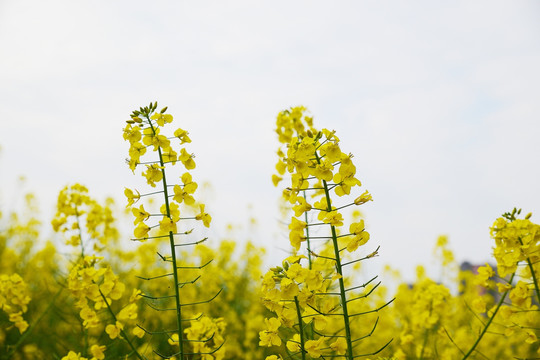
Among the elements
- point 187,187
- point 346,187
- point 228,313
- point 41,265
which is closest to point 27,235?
point 41,265

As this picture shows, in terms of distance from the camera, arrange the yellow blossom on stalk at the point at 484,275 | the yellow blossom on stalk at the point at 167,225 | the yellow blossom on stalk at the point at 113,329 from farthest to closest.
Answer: the yellow blossom on stalk at the point at 484,275 → the yellow blossom on stalk at the point at 113,329 → the yellow blossom on stalk at the point at 167,225

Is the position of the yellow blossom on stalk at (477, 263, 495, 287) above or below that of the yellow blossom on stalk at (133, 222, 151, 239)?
below

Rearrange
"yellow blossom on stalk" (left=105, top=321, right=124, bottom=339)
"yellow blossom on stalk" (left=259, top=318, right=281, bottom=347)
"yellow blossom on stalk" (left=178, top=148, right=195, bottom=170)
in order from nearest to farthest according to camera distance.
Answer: "yellow blossom on stalk" (left=259, top=318, right=281, bottom=347)
"yellow blossom on stalk" (left=178, top=148, right=195, bottom=170)
"yellow blossom on stalk" (left=105, top=321, right=124, bottom=339)

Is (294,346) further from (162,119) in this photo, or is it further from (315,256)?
(162,119)

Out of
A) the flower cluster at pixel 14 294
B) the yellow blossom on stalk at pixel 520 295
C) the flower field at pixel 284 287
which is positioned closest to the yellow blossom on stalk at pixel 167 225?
the flower field at pixel 284 287

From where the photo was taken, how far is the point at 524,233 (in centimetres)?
299

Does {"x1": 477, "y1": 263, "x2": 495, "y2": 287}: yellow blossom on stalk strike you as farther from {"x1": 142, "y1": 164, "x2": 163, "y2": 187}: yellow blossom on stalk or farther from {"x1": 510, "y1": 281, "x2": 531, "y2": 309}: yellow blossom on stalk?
{"x1": 142, "y1": 164, "x2": 163, "y2": 187}: yellow blossom on stalk

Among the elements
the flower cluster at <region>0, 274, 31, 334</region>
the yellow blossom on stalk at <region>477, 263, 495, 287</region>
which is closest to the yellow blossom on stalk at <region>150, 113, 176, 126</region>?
the flower cluster at <region>0, 274, 31, 334</region>

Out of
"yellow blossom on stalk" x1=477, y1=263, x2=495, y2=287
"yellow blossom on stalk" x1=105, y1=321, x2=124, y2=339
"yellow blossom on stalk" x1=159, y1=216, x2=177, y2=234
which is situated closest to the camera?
"yellow blossom on stalk" x1=159, y1=216, x2=177, y2=234

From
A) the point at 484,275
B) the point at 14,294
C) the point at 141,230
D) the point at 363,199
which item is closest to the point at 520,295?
the point at 484,275

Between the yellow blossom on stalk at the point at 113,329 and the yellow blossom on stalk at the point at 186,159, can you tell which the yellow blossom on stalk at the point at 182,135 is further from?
the yellow blossom on stalk at the point at 113,329

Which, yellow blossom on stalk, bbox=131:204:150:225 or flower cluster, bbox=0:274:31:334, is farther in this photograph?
flower cluster, bbox=0:274:31:334

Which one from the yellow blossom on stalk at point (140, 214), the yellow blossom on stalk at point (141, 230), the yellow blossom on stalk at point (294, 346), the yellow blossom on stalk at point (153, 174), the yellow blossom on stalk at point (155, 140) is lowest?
the yellow blossom on stalk at point (294, 346)

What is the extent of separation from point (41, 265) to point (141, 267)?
71.9 inches
